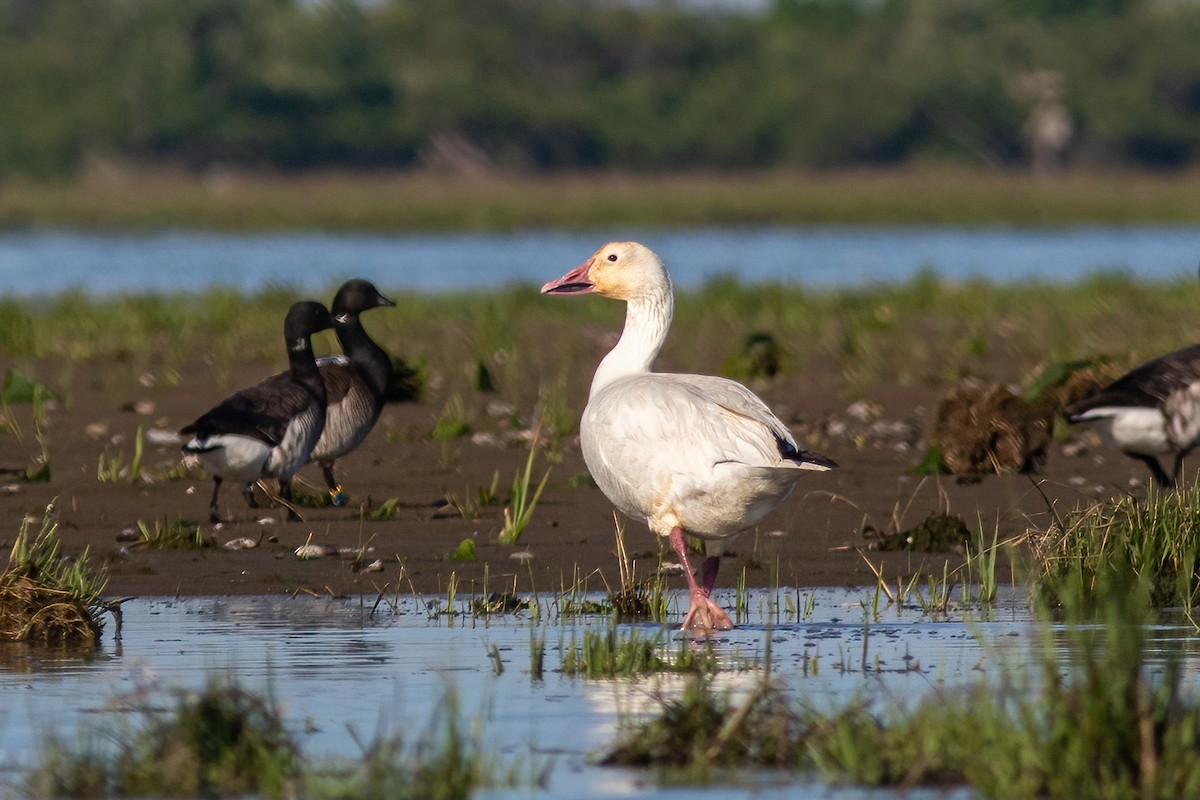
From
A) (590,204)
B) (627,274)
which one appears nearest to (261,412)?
(627,274)

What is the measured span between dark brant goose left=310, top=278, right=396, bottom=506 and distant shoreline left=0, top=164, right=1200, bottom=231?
109 feet

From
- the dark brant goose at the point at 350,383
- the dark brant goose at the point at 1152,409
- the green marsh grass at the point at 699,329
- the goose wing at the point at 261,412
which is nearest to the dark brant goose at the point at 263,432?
the goose wing at the point at 261,412

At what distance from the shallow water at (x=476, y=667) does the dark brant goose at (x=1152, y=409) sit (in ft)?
7.35

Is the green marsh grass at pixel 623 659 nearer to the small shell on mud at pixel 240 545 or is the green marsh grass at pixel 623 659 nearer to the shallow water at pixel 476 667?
the shallow water at pixel 476 667

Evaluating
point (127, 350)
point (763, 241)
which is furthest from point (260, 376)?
point (763, 241)

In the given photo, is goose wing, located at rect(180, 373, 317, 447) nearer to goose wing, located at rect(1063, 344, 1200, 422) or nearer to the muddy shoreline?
the muddy shoreline

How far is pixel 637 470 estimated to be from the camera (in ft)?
25.6

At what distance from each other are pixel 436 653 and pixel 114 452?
5.12 metres

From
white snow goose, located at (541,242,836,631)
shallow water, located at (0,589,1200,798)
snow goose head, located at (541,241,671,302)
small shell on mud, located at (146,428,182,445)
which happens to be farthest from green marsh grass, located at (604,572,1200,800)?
small shell on mud, located at (146,428,182,445)

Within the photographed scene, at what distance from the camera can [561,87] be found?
72.2 m

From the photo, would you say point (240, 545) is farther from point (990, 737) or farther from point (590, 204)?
point (590, 204)

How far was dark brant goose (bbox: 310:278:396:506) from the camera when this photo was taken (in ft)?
34.8

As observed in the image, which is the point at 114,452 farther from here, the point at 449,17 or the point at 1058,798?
the point at 449,17

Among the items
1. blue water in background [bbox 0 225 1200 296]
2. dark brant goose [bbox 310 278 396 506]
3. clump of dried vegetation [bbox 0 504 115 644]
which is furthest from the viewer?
blue water in background [bbox 0 225 1200 296]
